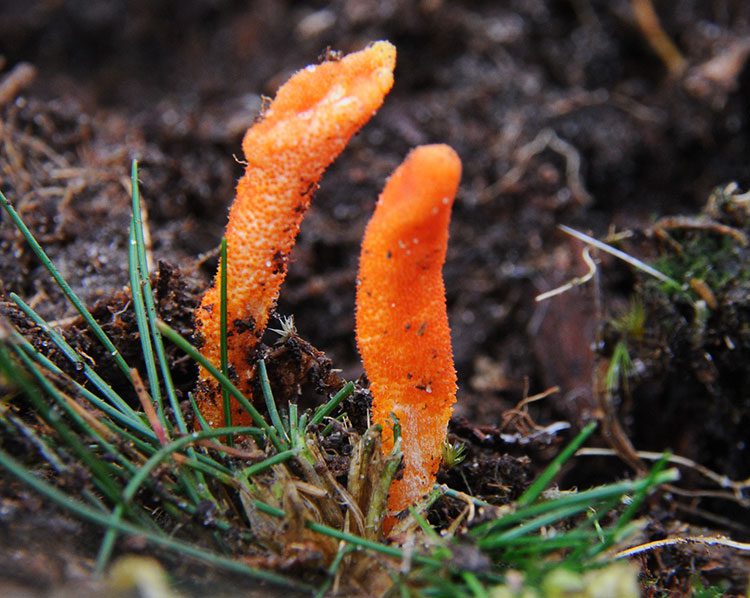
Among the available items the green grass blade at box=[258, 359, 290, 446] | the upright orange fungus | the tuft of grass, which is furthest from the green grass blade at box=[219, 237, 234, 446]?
the upright orange fungus

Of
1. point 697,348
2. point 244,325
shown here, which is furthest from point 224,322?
point 697,348

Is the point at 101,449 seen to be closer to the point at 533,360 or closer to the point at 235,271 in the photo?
the point at 235,271

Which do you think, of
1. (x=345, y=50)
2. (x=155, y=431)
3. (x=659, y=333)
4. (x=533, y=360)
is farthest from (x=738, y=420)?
Answer: (x=345, y=50)

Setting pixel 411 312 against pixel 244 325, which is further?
pixel 244 325

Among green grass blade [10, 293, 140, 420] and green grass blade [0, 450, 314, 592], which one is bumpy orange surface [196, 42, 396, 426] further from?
green grass blade [0, 450, 314, 592]

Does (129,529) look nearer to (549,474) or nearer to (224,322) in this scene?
(224,322)

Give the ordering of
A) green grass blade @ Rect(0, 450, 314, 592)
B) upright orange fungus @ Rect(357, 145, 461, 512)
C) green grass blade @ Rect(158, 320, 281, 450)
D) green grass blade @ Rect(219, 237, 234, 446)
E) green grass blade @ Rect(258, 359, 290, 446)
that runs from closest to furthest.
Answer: green grass blade @ Rect(0, 450, 314, 592) → upright orange fungus @ Rect(357, 145, 461, 512) → green grass blade @ Rect(158, 320, 281, 450) → green grass blade @ Rect(219, 237, 234, 446) → green grass blade @ Rect(258, 359, 290, 446)

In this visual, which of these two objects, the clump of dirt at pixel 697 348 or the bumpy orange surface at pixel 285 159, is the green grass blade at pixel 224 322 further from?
the clump of dirt at pixel 697 348
